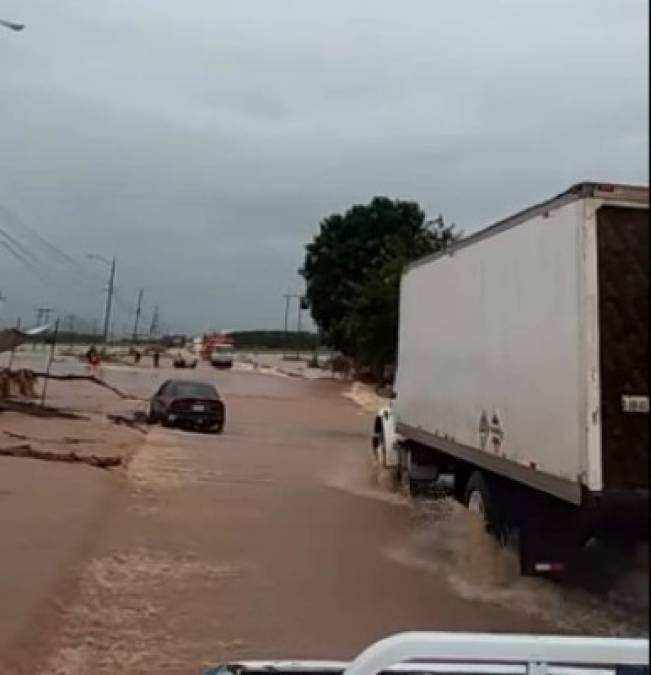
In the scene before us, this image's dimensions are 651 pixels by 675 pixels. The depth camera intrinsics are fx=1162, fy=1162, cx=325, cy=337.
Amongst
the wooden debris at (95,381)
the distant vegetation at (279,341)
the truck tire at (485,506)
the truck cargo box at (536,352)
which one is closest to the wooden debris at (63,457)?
the truck cargo box at (536,352)

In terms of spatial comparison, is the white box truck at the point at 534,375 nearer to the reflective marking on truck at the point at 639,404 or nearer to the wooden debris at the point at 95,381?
the reflective marking on truck at the point at 639,404

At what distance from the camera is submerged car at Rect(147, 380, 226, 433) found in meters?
33.1

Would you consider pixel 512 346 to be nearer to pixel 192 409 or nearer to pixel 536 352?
pixel 536 352

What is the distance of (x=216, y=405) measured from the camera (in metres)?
33.5

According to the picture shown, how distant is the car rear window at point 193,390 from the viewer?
33750 mm

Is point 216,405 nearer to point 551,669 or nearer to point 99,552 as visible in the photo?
point 99,552

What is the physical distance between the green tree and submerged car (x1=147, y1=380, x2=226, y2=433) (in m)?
8.76

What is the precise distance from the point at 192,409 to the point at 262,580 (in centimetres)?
2229

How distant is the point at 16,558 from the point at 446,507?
5457mm

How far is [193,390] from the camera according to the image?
34.1 meters

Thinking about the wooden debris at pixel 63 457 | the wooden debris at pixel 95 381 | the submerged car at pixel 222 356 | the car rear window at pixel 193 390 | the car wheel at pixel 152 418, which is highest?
the submerged car at pixel 222 356

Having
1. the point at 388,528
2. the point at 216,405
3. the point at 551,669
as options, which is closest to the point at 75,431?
the point at 216,405

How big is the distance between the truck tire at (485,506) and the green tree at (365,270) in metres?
27.7

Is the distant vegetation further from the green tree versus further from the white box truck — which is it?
the white box truck
